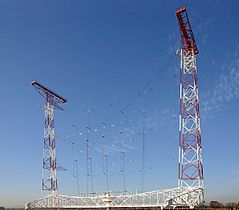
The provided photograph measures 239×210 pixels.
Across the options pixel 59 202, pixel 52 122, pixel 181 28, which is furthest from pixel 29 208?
pixel 181 28

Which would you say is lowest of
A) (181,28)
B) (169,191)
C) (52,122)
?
(169,191)

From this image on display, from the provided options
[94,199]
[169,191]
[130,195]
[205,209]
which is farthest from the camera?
[94,199]

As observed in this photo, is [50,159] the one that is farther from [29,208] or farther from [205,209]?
[205,209]

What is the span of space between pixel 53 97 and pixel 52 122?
5647 millimetres

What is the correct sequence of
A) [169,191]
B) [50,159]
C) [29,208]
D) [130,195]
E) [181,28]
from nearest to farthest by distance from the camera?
[169,191]
[181,28]
[130,195]
[50,159]
[29,208]

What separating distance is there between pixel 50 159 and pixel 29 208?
19.8m

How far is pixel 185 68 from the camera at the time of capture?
52.8 m

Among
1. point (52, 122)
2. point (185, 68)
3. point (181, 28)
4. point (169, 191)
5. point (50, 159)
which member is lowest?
point (169, 191)

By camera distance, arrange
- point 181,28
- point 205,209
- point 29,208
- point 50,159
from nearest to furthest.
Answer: point 205,209 < point 181,28 < point 50,159 < point 29,208

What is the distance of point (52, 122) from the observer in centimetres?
7225

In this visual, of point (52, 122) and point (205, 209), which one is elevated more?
point (52, 122)

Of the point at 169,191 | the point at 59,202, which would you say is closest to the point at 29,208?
the point at 59,202

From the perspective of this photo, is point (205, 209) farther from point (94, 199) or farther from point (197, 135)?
point (94, 199)

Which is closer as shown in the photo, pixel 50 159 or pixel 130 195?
pixel 130 195
